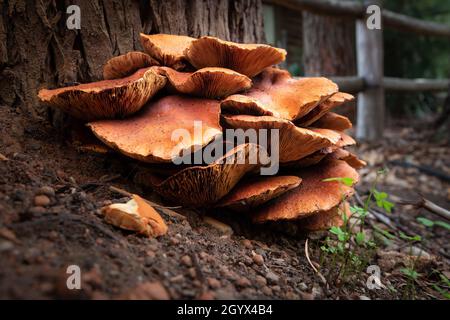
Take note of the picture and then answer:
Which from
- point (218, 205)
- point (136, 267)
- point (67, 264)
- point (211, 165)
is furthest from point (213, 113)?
point (67, 264)

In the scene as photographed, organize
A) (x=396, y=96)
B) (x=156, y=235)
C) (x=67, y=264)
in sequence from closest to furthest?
(x=67, y=264) → (x=156, y=235) → (x=396, y=96)

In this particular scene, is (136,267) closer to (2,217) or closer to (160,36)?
(2,217)

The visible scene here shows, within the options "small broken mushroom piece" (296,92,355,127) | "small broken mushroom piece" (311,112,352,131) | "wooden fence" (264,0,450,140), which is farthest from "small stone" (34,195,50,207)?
"wooden fence" (264,0,450,140)

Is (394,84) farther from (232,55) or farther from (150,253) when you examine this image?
(150,253)

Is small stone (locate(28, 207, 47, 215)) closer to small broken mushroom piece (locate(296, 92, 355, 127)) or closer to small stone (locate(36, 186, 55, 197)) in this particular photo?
small stone (locate(36, 186, 55, 197))

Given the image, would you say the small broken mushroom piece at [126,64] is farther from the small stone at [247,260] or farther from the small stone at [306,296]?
the small stone at [306,296]
